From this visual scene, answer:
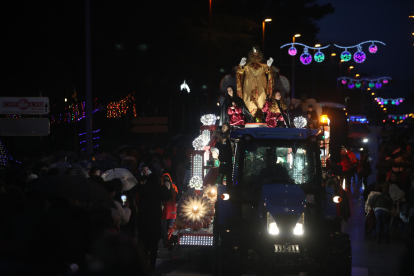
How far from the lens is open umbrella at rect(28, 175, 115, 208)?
22.0 feet

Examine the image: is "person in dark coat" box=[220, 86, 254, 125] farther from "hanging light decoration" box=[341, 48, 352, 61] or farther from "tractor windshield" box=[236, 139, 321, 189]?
"hanging light decoration" box=[341, 48, 352, 61]

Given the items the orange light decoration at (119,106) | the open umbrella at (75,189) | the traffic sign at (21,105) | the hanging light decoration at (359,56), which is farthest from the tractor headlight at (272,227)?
the hanging light decoration at (359,56)

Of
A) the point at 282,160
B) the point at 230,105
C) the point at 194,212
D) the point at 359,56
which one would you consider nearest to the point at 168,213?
A: the point at 194,212

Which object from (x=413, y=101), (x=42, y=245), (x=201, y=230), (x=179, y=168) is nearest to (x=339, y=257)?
(x=201, y=230)

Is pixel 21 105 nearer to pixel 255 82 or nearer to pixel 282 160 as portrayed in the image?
pixel 255 82

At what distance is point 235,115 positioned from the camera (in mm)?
16406

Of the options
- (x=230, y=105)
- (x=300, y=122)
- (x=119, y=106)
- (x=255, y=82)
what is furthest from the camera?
(x=119, y=106)

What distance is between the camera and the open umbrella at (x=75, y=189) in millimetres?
6714

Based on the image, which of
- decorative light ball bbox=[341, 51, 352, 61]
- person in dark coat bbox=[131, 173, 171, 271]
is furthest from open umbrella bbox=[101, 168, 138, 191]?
decorative light ball bbox=[341, 51, 352, 61]

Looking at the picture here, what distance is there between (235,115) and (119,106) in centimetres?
1283

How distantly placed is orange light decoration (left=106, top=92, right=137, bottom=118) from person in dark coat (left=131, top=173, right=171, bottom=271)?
17892 mm

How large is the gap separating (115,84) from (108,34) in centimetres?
226

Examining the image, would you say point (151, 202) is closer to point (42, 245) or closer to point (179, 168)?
point (42, 245)

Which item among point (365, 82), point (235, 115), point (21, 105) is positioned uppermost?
point (365, 82)
